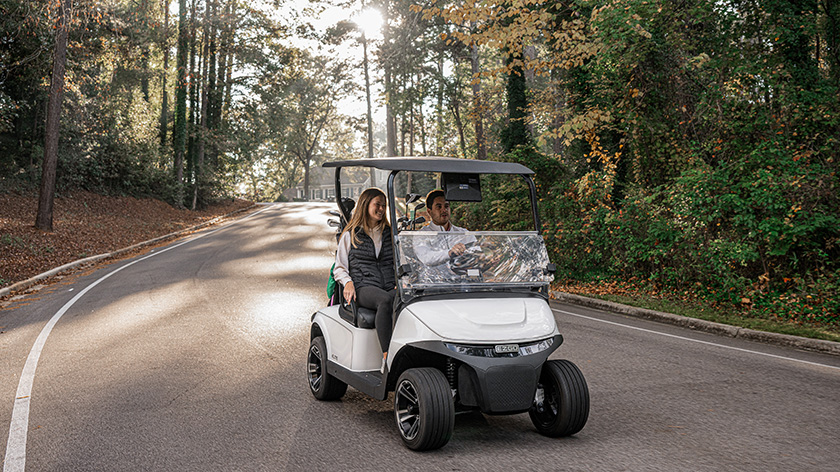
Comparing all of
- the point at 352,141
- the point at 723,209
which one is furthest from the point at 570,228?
the point at 352,141

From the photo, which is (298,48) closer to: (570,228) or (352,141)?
(570,228)

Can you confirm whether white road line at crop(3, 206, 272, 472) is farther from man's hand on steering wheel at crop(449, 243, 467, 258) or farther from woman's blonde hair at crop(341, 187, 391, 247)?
man's hand on steering wheel at crop(449, 243, 467, 258)

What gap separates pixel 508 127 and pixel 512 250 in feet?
49.1

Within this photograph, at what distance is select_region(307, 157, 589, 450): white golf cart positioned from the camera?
4352 mm

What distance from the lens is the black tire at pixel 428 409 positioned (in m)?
4.31

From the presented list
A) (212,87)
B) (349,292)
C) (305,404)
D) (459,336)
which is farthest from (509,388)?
(212,87)

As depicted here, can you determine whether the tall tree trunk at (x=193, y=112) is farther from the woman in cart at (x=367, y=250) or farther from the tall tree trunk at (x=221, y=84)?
the woman in cart at (x=367, y=250)

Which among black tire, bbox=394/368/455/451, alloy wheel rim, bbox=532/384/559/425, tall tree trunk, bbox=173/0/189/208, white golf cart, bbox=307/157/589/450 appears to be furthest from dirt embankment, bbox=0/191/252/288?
alloy wheel rim, bbox=532/384/559/425

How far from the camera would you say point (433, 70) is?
37562 mm

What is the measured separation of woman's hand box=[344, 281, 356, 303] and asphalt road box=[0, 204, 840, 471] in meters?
1.01

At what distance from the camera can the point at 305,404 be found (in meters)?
5.77

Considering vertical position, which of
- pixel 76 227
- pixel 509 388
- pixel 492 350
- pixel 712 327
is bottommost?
pixel 712 327

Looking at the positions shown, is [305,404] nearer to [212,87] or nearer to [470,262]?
[470,262]

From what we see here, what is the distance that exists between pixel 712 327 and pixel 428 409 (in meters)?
7.30
